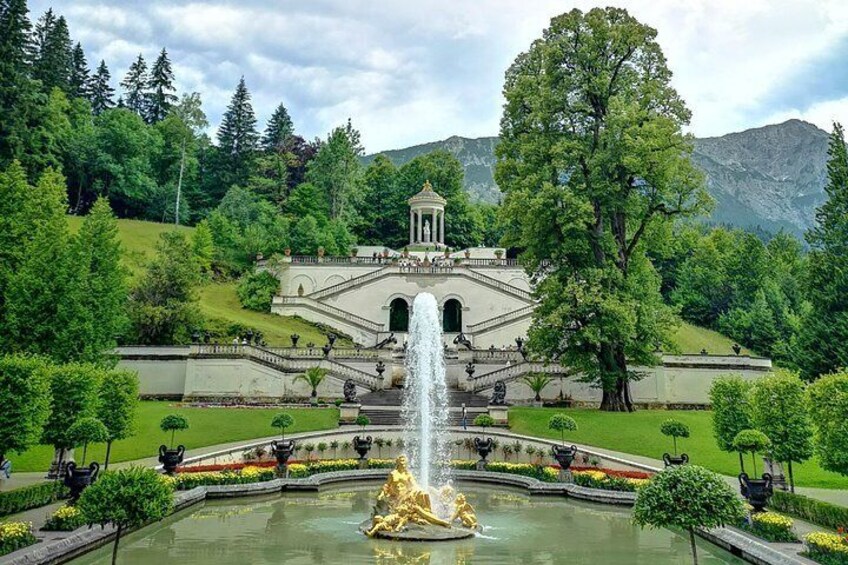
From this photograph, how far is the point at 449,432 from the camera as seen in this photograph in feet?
85.6

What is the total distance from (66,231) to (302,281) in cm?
2721

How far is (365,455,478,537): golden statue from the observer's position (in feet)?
45.2

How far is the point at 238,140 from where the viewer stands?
87375 mm

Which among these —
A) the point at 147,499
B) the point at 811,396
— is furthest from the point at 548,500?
the point at 147,499

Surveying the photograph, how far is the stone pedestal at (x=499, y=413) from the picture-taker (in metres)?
28.9

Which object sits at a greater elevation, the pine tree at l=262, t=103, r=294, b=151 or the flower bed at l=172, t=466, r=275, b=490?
the pine tree at l=262, t=103, r=294, b=151

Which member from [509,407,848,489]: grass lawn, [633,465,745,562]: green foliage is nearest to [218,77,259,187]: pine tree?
[509,407,848,489]: grass lawn

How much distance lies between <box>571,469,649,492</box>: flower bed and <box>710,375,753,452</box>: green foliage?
300cm

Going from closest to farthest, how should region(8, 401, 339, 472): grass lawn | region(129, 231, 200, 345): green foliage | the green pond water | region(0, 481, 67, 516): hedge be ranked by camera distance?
the green pond water < region(0, 481, 67, 516): hedge < region(8, 401, 339, 472): grass lawn < region(129, 231, 200, 345): green foliage

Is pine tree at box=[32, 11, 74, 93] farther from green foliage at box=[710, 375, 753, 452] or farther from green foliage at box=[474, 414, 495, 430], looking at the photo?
green foliage at box=[710, 375, 753, 452]

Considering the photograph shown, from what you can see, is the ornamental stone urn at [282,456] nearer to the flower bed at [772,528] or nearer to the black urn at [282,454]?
the black urn at [282,454]

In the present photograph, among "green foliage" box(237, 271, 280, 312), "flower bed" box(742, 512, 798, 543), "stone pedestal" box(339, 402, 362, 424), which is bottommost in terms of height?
"flower bed" box(742, 512, 798, 543)

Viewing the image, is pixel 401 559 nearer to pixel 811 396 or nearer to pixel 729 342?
pixel 811 396

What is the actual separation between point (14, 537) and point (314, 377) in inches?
887
